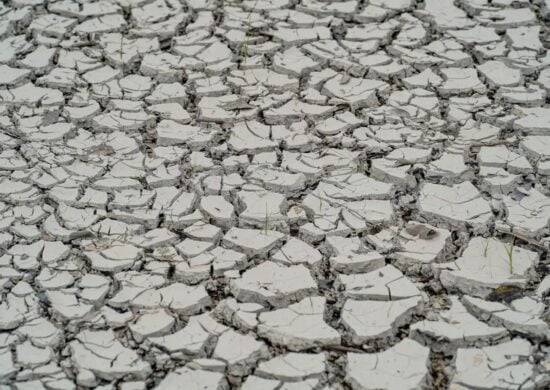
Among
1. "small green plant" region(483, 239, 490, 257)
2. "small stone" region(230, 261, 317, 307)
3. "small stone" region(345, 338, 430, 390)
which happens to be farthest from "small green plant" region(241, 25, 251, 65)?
"small stone" region(345, 338, 430, 390)

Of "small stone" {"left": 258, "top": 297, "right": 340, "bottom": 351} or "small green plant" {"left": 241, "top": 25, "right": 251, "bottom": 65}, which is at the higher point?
"small green plant" {"left": 241, "top": 25, "right": 251, "bottom": 65}

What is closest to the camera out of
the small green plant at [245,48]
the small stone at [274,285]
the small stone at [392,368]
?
the small stone at [392,368]

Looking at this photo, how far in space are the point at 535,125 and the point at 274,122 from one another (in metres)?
0.85

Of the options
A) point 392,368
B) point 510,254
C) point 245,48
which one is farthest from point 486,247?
point 245,48

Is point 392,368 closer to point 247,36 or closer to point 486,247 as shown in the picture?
point 486,247

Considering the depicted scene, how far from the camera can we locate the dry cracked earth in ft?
6.41

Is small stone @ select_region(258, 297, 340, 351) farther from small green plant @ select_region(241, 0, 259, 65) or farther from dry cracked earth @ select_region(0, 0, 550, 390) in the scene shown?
small green plant @ select_region(241, 0, 259, 65)

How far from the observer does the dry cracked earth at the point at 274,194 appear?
6.41 feet

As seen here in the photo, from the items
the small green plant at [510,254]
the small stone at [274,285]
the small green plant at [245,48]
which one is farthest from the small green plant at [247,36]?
the small green plant at [510,254]

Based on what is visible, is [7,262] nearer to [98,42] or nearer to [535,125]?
[98,42]

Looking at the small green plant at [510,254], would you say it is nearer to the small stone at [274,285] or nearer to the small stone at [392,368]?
the small stone at [392,368]

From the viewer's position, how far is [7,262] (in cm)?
220

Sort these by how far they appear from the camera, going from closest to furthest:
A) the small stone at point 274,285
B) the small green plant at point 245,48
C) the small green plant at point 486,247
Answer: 1. the small stone at point 274,285
2. the small green plant at point 486,247
3. the small green plant at point 245,48

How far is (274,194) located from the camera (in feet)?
8.07
